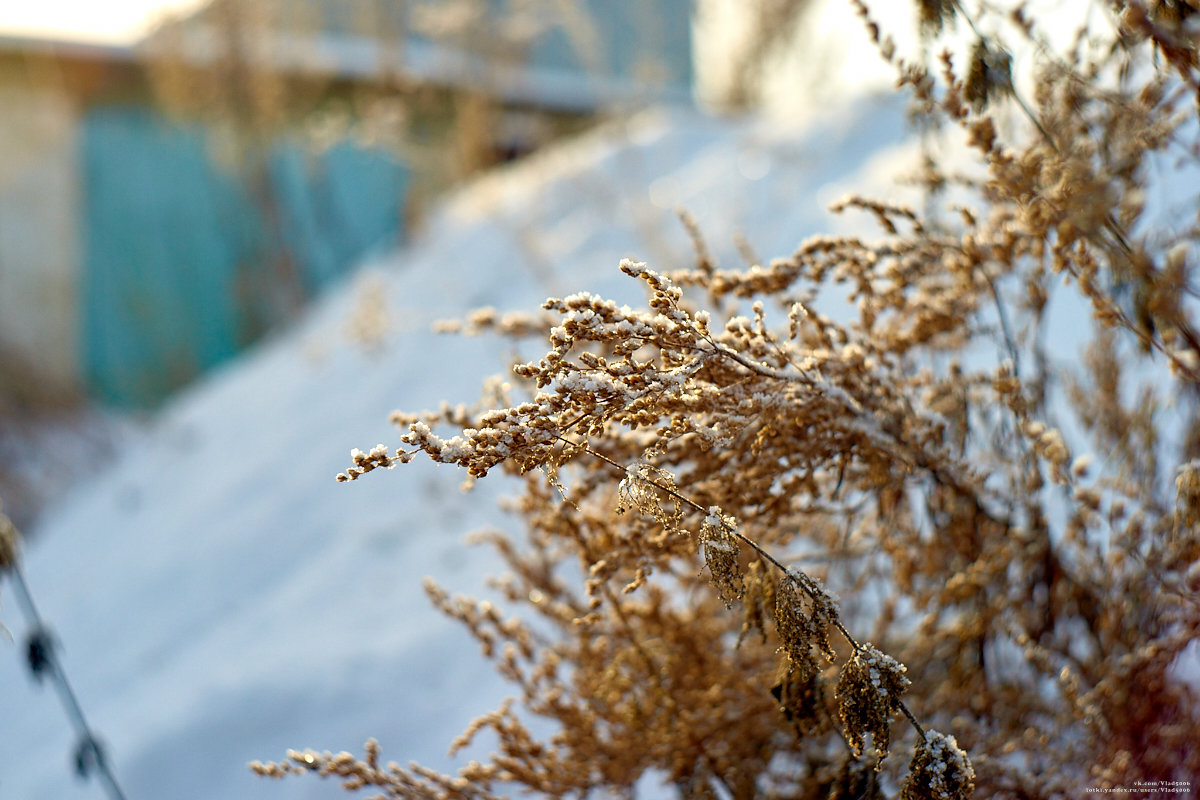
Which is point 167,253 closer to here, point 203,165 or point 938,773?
point 203,165

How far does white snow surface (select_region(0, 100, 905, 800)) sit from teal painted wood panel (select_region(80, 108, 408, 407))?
2193 millimetres

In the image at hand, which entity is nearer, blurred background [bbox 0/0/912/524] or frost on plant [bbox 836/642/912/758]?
frost on plant [bbox 836/642/912/758]

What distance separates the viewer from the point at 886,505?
1587 mm

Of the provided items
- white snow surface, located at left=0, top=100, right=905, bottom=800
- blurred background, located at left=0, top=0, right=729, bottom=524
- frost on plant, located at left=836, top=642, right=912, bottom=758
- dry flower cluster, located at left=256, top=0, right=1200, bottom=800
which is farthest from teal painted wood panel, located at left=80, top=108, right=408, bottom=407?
frost on plant, located at left=836, top=642, right=912, bottom=758

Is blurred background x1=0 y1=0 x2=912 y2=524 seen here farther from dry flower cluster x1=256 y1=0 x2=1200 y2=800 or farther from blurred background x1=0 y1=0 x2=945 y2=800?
dry flower cluster x1=256 y1=0 x2=1200 y2=800

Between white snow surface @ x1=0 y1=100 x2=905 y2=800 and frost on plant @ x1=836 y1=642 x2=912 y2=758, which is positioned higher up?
white snow surface @ x1=0 y1=100 x2=905 y2=800

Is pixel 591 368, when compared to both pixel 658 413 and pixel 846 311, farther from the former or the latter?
pixel 846 311

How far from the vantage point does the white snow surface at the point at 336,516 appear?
267cm

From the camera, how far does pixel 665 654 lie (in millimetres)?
1640

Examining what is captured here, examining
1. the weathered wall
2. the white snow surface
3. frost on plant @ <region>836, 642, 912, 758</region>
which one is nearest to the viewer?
frost on plant @ <region>836, 642, 912, 758</region>

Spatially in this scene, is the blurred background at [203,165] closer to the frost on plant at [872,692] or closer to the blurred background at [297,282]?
the blurred background at [297,282]

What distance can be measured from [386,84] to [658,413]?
6.52 m

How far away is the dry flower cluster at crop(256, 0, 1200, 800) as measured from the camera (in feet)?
3.50

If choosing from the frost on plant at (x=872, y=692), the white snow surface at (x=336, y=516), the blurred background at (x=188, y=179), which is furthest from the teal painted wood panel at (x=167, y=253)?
the frost on plant at (x=872, y=692)
